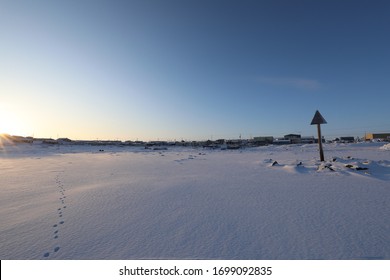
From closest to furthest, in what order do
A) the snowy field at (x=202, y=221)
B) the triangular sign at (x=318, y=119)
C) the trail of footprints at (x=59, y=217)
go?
1. the snowy field at (x=202, y=221)
2. the trail of footprints at (x=59, y=217)
3. the triangular sign at (x=318, y=119)

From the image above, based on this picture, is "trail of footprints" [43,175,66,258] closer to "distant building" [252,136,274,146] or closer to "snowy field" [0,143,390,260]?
"snowy field" [0,143,390,260]

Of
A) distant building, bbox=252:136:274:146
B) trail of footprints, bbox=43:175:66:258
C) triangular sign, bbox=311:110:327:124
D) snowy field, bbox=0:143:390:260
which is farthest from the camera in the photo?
distant building, bbox=252:136:274:146

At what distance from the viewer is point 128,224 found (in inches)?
183

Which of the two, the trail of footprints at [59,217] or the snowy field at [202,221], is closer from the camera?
the snowy field at [202,221]

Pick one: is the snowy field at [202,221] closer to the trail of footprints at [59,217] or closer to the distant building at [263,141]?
the trail of footprints at [59,217]

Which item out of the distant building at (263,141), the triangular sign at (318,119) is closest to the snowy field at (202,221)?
the triangular sign at (318,119)

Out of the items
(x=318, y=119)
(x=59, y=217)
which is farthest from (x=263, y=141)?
(x=59, y=217)

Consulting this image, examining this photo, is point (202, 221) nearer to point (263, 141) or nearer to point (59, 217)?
point (59, 217)

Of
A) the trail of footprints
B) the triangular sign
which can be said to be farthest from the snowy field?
the triangular sign

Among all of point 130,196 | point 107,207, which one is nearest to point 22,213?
point 107,207

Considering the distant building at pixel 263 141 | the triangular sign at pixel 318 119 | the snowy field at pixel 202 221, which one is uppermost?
the triangular sign at pixel 318 119

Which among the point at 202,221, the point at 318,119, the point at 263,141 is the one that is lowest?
the point at 202,221

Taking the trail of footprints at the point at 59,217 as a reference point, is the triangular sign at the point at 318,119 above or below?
above

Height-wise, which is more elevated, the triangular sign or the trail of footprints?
the triangular sign
